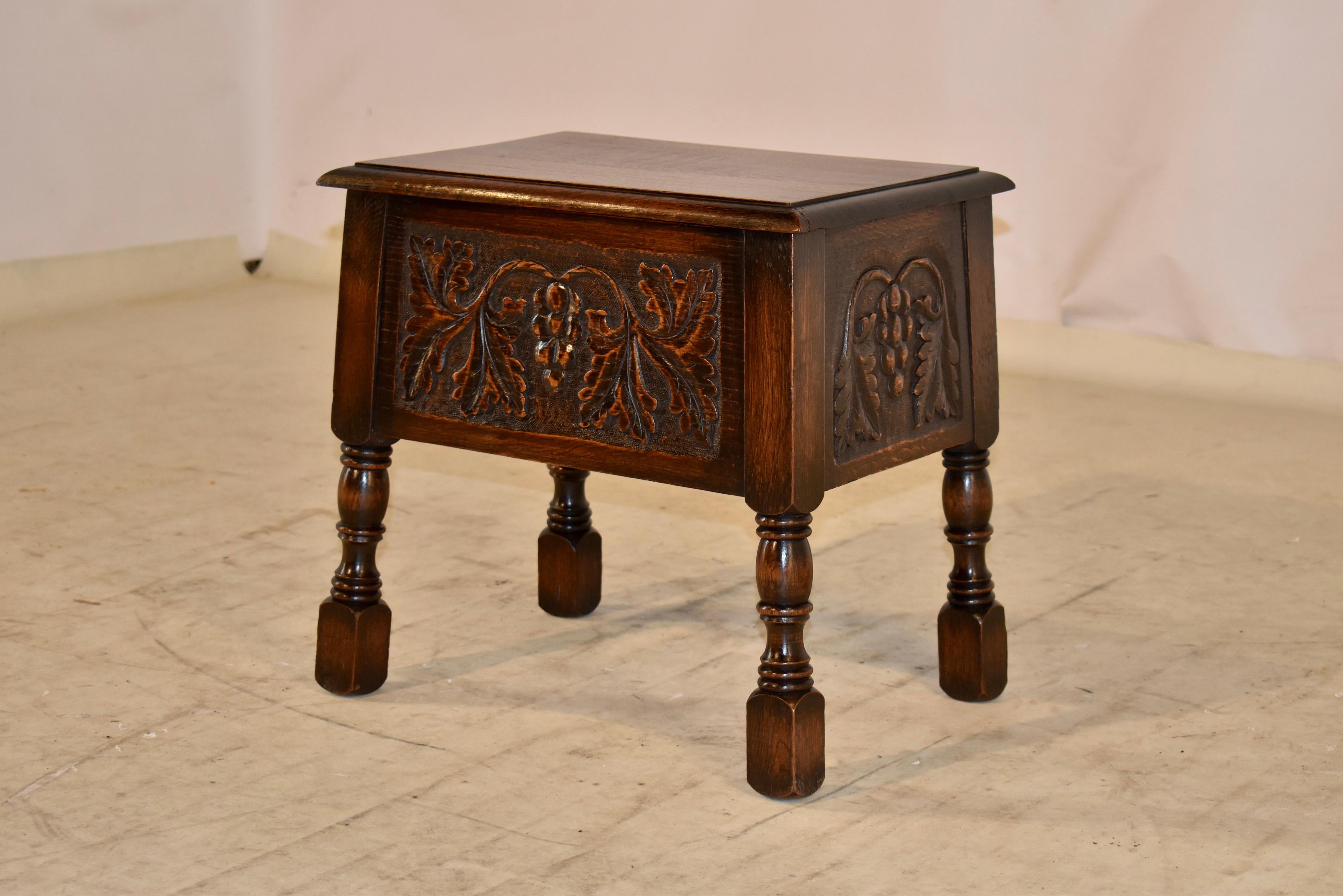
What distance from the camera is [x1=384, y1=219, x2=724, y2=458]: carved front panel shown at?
2141mm

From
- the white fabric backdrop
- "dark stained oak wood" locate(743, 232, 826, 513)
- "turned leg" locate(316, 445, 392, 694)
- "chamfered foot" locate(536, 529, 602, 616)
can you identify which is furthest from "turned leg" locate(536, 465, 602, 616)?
the white fabric backdrop

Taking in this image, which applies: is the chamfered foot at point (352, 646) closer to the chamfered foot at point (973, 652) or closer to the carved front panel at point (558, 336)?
the carved front panel at point (558, 336)

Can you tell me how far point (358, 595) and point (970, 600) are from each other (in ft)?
2.87

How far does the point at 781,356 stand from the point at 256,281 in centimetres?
423

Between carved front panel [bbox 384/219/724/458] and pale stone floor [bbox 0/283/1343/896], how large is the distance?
0.45 meters

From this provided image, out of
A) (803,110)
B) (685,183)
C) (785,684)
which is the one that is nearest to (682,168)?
(685,183)

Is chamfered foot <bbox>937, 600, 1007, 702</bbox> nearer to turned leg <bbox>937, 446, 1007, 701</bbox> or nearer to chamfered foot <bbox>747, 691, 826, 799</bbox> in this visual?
turned leg <bbox>937, 446, 1007, 701</bbox>

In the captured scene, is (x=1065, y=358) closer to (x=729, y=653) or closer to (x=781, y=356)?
(x=729, y=653)

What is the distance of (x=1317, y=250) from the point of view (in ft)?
14.6

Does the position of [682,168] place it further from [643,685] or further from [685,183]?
[643,685]

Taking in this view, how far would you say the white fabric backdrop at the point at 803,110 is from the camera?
14.6 ft

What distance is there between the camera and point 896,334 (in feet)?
7.39

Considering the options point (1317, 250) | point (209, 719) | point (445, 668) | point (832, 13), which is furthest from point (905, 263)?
point (832, 13)

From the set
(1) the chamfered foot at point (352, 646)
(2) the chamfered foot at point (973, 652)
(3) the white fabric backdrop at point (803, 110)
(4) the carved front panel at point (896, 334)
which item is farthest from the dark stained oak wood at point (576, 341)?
(3) the white fabric backdrop at point (803, 110)
